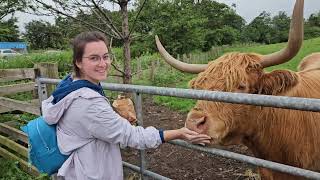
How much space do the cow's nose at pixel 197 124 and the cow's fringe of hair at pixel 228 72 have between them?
33 centimetres

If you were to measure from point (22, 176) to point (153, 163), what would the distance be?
179 cm

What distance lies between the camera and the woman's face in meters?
2.12

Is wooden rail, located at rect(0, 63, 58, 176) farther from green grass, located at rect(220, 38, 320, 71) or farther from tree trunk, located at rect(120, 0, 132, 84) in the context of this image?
green grass, located at rect(220, 38, 320, 71)

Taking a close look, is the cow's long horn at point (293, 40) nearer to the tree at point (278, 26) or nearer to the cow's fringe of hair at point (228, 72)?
the cow's fringe of hair at point (228, 72)

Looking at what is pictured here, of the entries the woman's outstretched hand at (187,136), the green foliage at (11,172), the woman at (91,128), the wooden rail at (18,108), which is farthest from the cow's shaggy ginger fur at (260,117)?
the green foliage at (11,172)

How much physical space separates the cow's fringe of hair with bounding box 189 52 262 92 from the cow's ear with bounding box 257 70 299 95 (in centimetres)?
12

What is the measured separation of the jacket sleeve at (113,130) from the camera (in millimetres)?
2010

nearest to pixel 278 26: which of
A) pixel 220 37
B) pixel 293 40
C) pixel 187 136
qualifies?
pixel 220 37

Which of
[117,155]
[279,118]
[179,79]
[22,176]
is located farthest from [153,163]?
[179,79]

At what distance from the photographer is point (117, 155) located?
7.25 feet

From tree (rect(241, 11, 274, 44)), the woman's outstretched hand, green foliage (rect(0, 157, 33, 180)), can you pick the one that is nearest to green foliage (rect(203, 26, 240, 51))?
tree (rect(241, 11, 274, 44))

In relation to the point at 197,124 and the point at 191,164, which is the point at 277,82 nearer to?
the point at 197,124

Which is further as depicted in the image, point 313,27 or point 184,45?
point 313,27

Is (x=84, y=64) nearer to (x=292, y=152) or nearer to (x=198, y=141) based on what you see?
(x=198, y=141)
